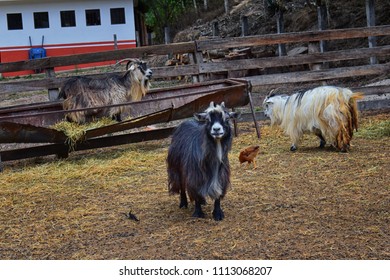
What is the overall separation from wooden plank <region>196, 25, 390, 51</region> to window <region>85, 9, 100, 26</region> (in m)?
21.6

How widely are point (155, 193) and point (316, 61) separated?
18.7 ft

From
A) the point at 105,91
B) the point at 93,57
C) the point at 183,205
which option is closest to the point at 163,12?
the point at 93,57

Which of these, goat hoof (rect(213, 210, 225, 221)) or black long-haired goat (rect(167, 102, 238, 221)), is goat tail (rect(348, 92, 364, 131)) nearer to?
black long-haired goat (rect(167, 102, 238, 221))

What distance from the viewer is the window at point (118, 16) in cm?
3155

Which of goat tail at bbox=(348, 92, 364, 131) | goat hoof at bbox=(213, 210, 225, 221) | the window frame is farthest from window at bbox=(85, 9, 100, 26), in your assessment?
goat hoof at bbox=(213, 210, 225, 221)

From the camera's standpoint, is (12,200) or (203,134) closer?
(203,134)

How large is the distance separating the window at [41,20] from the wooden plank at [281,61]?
22053 millimetres

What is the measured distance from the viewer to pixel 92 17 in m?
31.5

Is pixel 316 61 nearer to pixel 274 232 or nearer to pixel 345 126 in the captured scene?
pixel 345 126

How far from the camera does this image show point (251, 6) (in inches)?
1153

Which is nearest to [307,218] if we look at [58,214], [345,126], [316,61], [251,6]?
[58,214]
